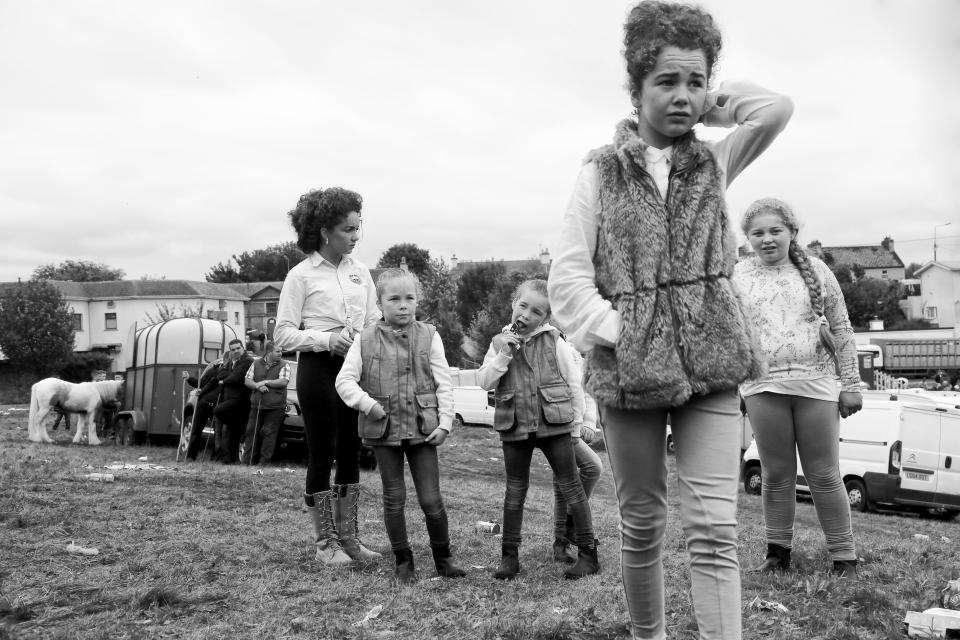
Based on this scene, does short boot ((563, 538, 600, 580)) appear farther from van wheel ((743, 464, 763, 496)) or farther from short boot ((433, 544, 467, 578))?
van wheel ((743, 464, 763, 496))

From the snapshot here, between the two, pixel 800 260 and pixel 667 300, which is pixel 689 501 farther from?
pixel 800 260

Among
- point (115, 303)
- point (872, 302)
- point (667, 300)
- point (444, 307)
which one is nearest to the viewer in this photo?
point (667, 300)

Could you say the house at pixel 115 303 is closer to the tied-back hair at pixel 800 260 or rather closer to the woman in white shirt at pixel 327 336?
the woman in white shirt at pixel 327 336

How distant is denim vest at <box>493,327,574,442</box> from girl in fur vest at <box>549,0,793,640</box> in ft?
6.79

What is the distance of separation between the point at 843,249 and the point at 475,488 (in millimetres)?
137625

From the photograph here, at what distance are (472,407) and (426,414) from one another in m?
21.0

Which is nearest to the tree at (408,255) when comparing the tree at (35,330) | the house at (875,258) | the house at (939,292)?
the tree at (35,330)

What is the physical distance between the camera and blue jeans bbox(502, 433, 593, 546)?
4984 mm

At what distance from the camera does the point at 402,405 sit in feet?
15.6

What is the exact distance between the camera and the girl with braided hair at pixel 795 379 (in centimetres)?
474

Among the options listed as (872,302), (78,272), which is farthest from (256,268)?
(872,302)

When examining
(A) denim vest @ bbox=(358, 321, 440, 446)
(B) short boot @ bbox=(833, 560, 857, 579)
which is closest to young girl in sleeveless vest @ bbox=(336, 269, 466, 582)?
(A) denim vest @ bbox=(358, 321, 440, 446)

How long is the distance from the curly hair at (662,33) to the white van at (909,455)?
10522 mm

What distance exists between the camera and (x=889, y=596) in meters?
4.14
